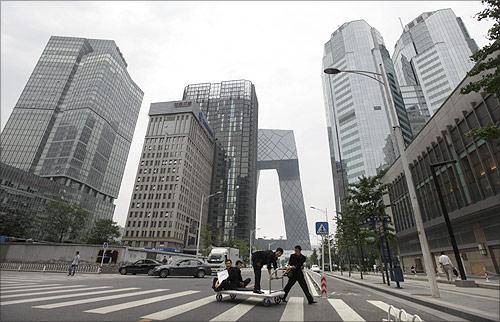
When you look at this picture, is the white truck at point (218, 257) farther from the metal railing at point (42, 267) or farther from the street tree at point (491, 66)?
the street tree at point (491, 66)

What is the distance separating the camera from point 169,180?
308 ft

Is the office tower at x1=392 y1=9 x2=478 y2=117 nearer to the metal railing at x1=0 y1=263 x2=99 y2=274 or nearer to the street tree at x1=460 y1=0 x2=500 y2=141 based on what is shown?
the street tree at x1=460 y1=0 x2=500 y2=141

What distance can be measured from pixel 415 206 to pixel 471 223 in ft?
73.9

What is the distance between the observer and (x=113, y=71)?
14400 cm

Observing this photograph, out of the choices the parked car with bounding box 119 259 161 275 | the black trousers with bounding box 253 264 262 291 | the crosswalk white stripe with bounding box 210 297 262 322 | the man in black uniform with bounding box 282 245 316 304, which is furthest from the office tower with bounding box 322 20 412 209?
the crosswalk white stripe with bounding box 210 297 262 322

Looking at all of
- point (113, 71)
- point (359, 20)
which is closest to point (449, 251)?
point (359, 20)

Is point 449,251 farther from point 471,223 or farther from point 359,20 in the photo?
point 359,20

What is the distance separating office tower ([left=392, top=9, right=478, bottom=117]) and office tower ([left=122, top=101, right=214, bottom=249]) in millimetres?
A: 97520

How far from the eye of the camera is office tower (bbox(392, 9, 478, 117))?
106 metres

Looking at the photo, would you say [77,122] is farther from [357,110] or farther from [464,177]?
[464,177]

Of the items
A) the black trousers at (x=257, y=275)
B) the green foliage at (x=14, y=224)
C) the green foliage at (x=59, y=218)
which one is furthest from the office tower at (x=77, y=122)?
the black trousers at (x=257, y=275)

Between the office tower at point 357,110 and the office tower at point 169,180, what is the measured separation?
197ft

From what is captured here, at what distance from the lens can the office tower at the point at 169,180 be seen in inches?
3406

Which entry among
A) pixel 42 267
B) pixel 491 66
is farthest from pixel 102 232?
pixel 491 66
